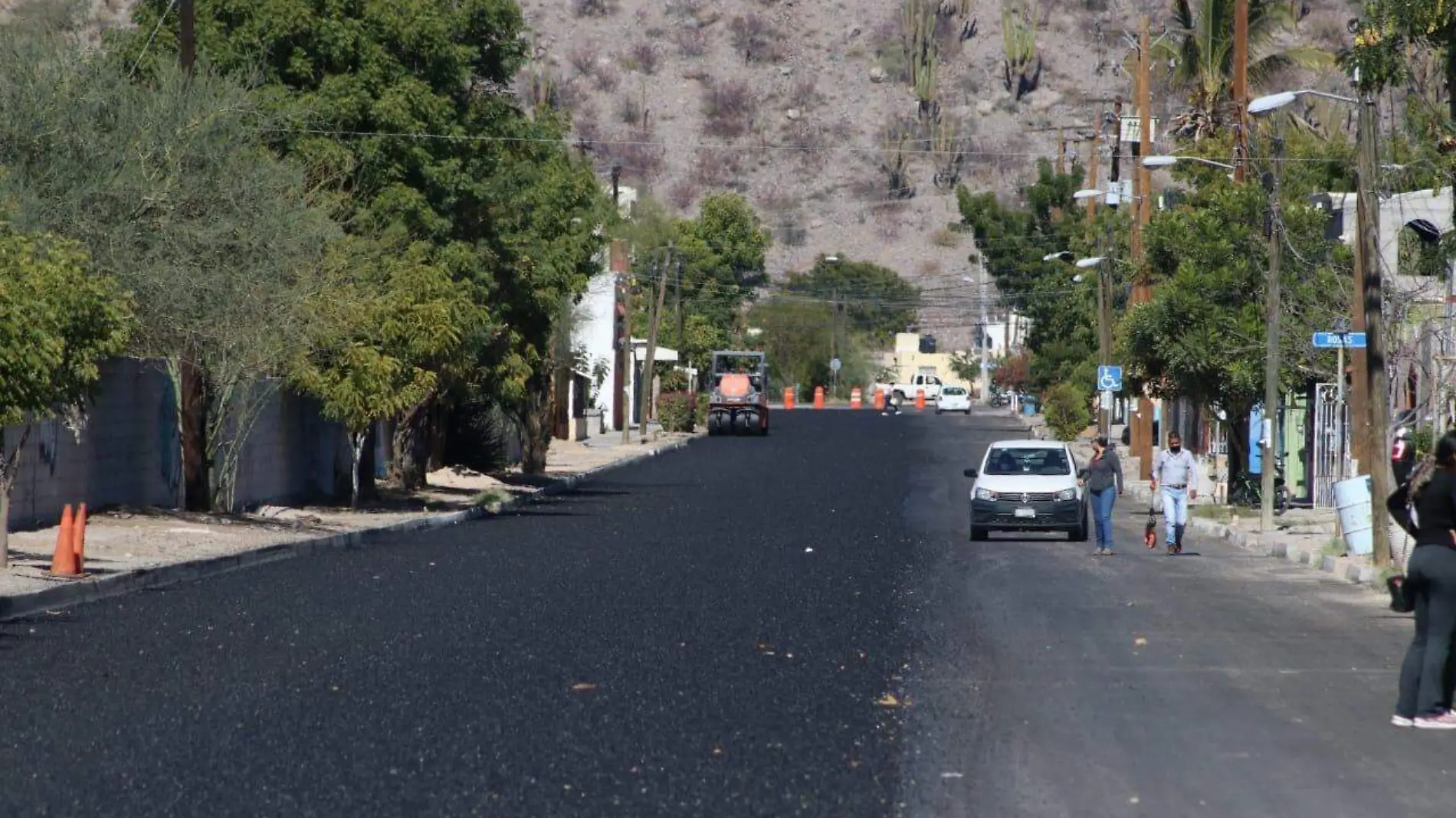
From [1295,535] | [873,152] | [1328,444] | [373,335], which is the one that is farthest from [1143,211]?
[873,152]

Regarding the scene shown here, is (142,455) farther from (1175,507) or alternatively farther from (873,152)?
(873,152)

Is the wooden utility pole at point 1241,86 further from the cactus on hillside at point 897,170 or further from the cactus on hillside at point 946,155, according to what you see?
the cactus on hillside at point 946,155

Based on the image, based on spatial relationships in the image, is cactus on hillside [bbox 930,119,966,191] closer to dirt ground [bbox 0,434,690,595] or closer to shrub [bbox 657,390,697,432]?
shrub [bbox 657,390,697,432]

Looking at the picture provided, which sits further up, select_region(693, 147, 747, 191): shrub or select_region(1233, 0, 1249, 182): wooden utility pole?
select_region(693, 147, 747, 191): shrub

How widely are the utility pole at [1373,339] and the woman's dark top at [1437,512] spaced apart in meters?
12.6

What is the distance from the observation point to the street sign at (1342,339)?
2770 centimetres

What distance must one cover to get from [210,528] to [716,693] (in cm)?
1783

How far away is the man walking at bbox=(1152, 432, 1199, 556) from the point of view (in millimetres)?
29531

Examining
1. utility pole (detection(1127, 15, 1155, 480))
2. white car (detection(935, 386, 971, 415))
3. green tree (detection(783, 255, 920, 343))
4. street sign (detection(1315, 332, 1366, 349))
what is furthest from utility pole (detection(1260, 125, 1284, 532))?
green tree (detection(783, 255, 920, 343))

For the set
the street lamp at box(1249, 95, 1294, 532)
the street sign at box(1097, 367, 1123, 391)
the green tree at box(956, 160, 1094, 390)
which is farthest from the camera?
the green tree at box(956, 160, 1094, 390)

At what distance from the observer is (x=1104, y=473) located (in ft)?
95.9

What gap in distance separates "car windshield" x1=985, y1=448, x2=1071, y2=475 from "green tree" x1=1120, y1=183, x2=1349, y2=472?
29.1 ft

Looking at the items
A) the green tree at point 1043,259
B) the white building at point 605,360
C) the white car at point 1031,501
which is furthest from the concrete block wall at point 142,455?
the green tree at point 1043,259

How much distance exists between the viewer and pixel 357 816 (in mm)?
9242
